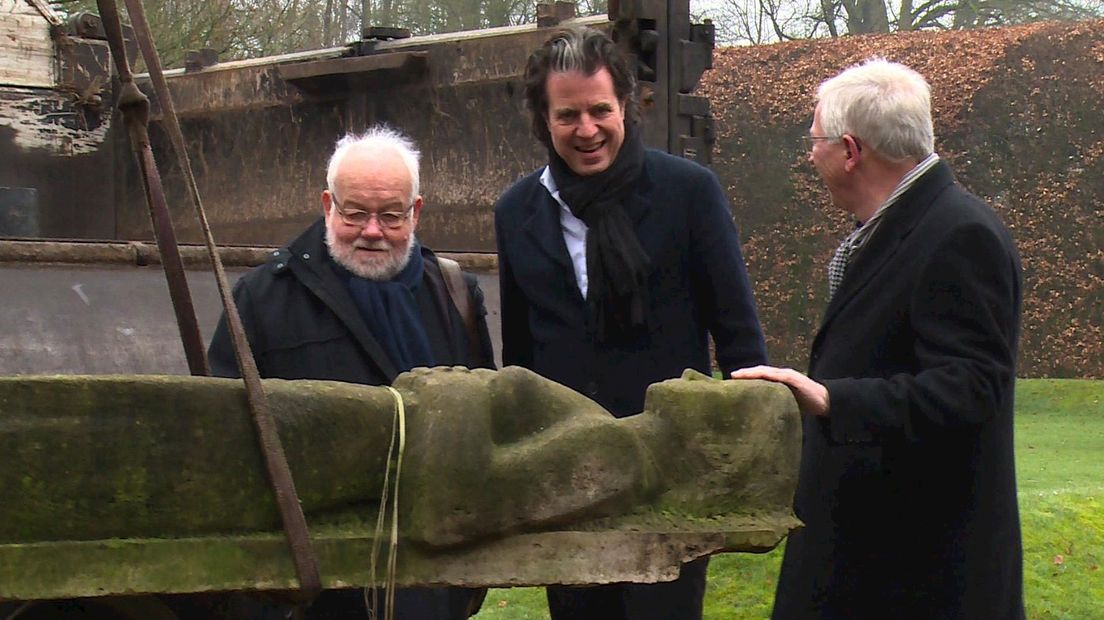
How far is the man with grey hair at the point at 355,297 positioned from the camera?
2639mm

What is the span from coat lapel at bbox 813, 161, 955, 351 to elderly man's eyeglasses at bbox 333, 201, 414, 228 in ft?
2.67

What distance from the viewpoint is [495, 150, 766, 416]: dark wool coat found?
9.37 feet

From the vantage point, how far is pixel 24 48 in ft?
22.9

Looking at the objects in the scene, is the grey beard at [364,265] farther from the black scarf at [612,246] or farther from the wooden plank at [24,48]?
the wooden plank at [24,48]

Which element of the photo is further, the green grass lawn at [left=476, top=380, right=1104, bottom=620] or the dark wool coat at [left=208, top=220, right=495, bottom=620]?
the green grass lawn at [left=476, top=380, right=1104, bottom=620]

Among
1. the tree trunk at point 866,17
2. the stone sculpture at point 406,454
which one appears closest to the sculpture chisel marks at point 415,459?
the stone sculpture at point 406,454

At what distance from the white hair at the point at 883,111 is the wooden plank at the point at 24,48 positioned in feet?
17.8

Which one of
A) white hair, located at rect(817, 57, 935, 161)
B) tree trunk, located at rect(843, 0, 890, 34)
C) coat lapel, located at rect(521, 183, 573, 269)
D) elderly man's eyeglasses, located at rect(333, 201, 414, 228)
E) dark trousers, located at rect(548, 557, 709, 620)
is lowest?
dark trousers, located at rect(548, 557, 709, 620)

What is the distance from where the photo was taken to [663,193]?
294cm

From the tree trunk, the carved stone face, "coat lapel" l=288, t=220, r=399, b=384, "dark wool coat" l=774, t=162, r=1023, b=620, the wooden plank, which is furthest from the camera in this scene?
the tree trunk

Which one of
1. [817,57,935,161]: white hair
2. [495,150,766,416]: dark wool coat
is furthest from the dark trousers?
[817,57,935,161]: white hair

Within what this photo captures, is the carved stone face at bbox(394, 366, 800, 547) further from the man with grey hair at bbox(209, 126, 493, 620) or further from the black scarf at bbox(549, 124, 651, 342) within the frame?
the black scarf at bbox(549, 124, 651, 342)

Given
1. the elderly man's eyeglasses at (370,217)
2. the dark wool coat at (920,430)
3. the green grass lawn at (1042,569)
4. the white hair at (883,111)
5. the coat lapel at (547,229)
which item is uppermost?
the white hair at (883,111)

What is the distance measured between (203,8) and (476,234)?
5697mm
